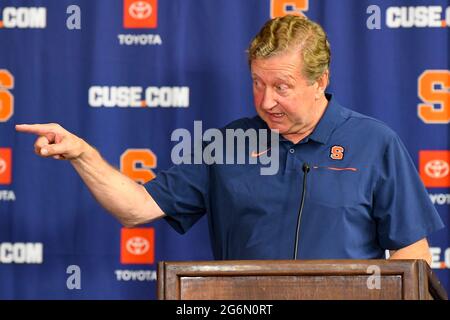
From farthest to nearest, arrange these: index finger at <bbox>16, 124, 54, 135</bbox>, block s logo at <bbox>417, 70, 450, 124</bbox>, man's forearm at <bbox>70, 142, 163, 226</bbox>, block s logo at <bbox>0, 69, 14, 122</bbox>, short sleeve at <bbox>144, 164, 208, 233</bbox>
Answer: block s logo at <bbox>0, 69, 14, 122</bbox>, block s logo at <bbox>417, 70, 450, 124</bbox>, short sleeve at <bbox>144, 164, 208, 233</bbox>, man's forearm at <bbox>70, 142, 163, 226</bbox>, index finger at <bbox>16, 124, 54, 135</bbox>

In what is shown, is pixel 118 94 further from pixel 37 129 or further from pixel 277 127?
pixel 37 129

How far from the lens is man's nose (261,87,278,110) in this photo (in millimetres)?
2188

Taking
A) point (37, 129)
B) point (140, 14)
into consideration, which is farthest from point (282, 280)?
point (140, 14)

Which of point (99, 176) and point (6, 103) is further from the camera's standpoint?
point (6, 103)

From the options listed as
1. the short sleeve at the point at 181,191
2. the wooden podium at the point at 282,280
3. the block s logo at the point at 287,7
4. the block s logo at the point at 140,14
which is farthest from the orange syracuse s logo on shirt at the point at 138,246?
the wooden podium at the point at 282,280

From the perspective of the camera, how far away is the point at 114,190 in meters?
2.17

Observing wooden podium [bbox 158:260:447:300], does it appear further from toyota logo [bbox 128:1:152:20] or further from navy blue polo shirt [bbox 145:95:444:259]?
toyota logo [bbox 128:1:152:20]

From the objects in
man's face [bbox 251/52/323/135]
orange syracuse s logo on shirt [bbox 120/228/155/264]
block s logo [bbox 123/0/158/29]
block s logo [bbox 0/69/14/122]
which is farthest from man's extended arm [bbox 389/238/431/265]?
block s logo [bbox 0/69/14/122]

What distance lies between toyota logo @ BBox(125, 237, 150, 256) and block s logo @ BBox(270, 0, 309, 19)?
82 centimetres

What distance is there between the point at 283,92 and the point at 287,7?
665mm

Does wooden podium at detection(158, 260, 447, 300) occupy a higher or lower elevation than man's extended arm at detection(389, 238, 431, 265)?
higher

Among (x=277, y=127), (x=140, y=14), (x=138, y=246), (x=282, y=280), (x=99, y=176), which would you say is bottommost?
(x=138, y=246)

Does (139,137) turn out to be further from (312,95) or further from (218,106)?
(312,95)

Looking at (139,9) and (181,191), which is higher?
(139,9)
